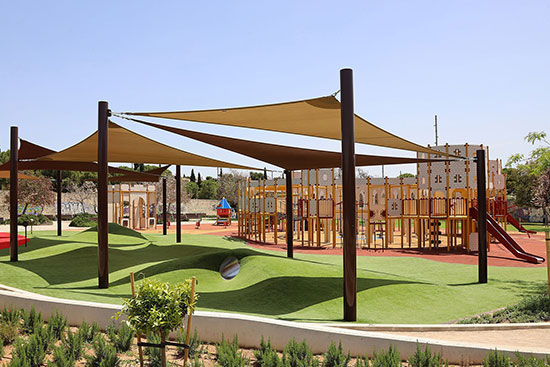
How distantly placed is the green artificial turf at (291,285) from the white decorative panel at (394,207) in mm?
5843

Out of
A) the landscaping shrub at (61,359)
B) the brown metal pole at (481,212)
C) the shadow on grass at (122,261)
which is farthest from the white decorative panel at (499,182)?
the landscaping shrub at (61,359)

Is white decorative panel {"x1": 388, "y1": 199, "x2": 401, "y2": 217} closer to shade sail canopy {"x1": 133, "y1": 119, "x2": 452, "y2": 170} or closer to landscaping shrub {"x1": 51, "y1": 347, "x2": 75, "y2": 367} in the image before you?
shade sail canopy {"x1": 133, "y1": 119, "x2": 452, "y2": 170}

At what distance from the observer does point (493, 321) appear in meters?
6.18

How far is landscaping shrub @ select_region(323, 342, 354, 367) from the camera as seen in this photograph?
4.45 metres

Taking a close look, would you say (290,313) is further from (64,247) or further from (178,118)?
(64,247)

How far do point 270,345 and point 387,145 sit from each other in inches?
224

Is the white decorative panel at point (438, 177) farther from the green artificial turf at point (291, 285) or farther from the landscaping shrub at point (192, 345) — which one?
the landscaping shrub at point (192, 345)

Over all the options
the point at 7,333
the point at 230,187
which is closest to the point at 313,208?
the point at 7,333

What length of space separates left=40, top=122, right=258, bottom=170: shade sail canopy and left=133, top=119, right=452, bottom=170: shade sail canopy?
183cm

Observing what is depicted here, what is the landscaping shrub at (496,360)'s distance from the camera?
412 centimetres

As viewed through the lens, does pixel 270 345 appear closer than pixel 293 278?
Yes

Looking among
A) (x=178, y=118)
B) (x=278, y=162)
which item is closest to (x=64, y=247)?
(x=278, y=162)

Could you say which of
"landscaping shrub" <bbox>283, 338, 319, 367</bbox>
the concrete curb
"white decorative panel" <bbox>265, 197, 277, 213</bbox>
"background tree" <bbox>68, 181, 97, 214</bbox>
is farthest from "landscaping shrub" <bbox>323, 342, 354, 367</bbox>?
"background tree" <bbox>68, 181, 97, 214</bbox>

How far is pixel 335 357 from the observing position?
4.51 metres
